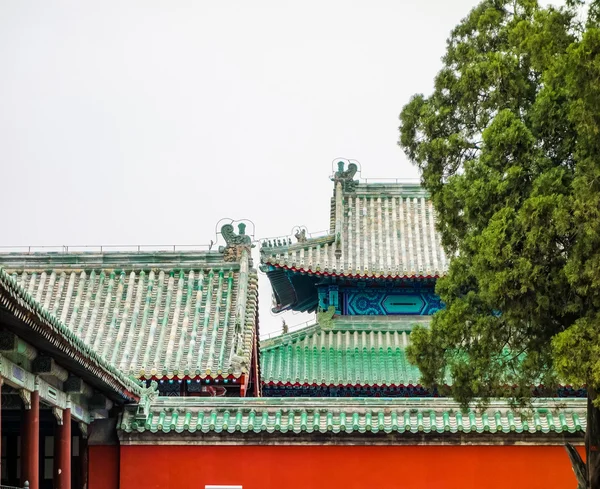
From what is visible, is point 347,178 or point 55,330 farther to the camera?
point 347,178

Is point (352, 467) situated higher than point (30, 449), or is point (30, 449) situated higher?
point (30, 449)

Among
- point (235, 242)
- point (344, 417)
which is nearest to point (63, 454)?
point (344, 417)

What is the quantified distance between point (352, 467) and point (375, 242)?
11.1 metres

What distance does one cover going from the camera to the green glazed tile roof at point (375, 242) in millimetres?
26844

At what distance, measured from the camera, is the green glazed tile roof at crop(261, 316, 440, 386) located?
25.4 m

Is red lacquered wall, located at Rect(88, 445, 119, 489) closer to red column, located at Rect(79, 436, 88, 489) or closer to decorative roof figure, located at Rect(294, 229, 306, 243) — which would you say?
red column, located at Rect(79, 436, 88, 489)

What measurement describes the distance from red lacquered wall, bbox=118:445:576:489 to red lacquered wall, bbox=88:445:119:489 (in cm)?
23

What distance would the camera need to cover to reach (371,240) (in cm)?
2845

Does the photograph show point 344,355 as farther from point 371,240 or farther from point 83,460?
point 83,460

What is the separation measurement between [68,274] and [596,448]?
12275mm

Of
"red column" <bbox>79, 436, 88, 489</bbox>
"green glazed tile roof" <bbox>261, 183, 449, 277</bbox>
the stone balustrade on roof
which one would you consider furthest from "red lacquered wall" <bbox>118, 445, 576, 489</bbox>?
"green glazed tile roof" <bbox>261, 183, 449, 277</bbox>

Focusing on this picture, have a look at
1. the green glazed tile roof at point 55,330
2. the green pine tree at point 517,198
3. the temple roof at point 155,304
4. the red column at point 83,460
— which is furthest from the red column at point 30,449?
the temple roof at point 155,304

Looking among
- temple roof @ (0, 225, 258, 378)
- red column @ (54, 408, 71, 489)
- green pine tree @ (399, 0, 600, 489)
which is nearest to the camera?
green pine tree @ (399, 0, 600, 489)

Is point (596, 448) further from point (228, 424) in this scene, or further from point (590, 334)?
point (228, 424)
